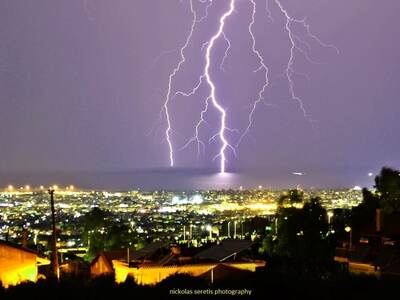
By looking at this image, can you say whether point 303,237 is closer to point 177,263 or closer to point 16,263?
point 177,263

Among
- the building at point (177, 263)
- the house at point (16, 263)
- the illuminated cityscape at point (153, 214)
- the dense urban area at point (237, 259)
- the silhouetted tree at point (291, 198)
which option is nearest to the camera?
the dense urban area at point (237, 259)

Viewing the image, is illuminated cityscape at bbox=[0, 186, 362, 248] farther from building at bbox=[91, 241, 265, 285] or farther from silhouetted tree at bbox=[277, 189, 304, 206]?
building at bbox=[91, 241, 265, 285]

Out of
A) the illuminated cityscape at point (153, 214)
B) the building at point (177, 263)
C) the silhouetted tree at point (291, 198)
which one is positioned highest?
the silhouetted tree at point (291, 198)

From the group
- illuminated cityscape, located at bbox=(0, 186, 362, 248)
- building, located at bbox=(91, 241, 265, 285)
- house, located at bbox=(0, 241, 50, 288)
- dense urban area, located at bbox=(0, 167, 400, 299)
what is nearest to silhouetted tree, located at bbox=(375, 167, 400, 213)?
dense urban area, located at bbox=(0, 167, 400, 299)

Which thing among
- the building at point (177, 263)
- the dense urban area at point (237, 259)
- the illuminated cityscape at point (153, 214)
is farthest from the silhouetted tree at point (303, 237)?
the building at point (177, 263)

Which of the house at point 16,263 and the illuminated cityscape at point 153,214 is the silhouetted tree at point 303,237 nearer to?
the illuminated cityscape at point 153,214

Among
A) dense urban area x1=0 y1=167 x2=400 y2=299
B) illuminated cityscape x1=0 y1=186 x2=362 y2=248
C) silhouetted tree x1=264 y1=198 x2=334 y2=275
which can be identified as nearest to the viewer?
dense urban area x1=0 y1=167 x2=400 y2=299

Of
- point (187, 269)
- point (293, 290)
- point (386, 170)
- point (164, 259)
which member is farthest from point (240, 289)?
point (386, 170)

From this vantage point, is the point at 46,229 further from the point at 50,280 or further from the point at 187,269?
the point at 50,280
